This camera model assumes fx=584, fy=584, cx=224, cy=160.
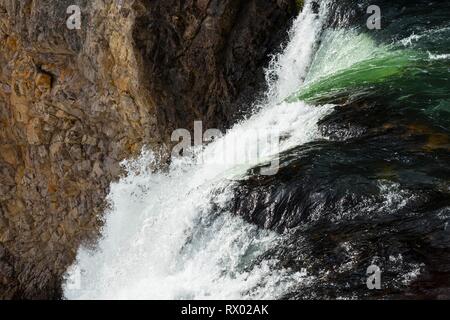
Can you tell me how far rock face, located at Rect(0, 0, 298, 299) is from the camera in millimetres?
10164

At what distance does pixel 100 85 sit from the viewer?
35.4 ft

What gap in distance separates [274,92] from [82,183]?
4.43 meters

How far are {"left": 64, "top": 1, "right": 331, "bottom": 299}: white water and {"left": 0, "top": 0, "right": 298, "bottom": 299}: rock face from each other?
0.45 m

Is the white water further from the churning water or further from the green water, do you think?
the green water

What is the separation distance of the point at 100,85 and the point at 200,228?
17.8ft

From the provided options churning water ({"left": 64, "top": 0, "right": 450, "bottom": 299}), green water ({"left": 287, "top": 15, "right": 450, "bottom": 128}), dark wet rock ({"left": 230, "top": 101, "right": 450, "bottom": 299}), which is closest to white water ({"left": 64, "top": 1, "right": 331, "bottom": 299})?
churning water ({"left": 64, "top": 0, "right": 450, "bottom": 299})

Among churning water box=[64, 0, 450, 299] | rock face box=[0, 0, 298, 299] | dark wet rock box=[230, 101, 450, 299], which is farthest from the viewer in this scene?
rock face box=[0, 0, 298, 299]

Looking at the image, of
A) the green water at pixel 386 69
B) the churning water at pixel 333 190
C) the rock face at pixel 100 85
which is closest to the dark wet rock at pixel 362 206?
the churning water at pixel 333 190

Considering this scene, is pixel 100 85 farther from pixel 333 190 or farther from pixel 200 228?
pixel 333 190

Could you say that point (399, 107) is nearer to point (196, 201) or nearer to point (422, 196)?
point (422, 196)

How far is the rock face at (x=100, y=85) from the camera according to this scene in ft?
33.3

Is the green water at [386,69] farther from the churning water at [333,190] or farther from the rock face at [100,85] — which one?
the rock face at [100,85]

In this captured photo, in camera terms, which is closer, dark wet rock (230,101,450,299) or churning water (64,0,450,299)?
dark wet rock (230,101,450,299)

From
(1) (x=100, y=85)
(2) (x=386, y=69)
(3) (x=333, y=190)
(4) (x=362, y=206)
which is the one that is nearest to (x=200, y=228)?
(3) (x=333, y=190)
